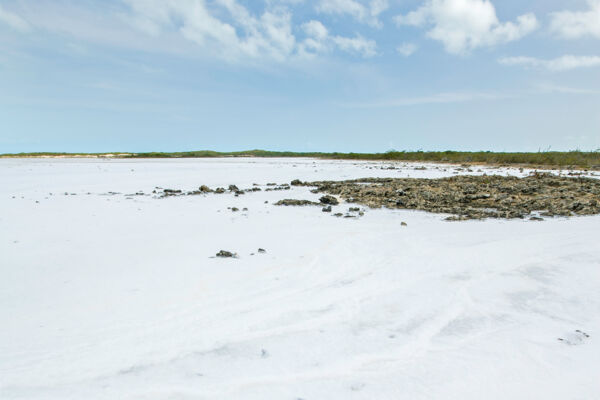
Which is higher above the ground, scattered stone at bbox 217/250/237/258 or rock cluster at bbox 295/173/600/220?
rock cluster at bbox 295/173/600/220

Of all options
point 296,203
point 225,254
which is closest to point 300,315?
point 225,254

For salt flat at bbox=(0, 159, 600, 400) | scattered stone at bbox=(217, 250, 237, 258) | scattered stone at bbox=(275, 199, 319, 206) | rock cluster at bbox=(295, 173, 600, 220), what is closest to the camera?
salt flat at bbox=(0, 159, 600, 400)

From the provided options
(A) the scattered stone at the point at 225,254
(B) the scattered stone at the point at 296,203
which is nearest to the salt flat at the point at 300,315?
(A) the scattered stone at the point at 225,254

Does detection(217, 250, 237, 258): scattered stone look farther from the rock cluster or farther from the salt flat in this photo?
the rock cluster

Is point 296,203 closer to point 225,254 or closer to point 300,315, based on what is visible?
point 225,254

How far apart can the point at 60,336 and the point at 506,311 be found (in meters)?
2.72

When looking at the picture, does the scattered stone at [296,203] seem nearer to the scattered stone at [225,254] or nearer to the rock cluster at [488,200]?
the rock cluster at [488,200]

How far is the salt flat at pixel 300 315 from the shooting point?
1.68 m

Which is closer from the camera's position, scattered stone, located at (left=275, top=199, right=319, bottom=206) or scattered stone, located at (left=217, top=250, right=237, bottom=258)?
scattered stone, located at (left=217, top=250, right=237, bottom=258)

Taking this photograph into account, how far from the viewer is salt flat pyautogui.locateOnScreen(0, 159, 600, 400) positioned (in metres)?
1.68

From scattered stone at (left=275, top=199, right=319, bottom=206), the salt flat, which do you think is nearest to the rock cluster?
scattered stone at (left=275, top=199, right=319, bottom=206)

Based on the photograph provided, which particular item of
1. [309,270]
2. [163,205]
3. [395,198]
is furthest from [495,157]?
[309,270]

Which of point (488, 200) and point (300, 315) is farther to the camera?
point (488, 200)

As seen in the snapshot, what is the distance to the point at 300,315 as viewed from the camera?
2.37 m
